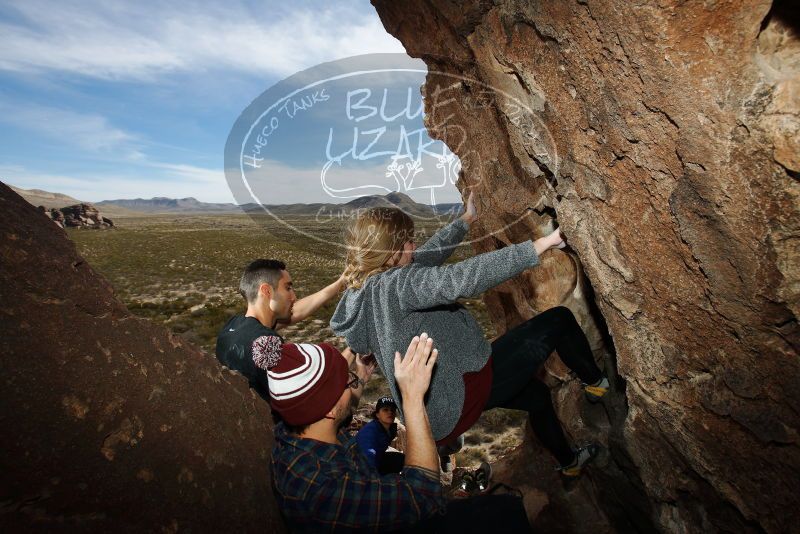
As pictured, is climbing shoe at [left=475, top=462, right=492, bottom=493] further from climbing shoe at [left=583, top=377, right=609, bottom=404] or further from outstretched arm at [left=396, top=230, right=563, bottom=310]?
outstretched arm at [left=396, top=230, right=563, bottom=310]

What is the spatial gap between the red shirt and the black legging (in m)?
0.22

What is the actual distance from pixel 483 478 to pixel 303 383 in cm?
452

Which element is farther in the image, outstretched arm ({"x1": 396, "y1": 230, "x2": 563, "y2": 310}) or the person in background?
the person in background

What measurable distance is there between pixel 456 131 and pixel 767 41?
3843 millimetres

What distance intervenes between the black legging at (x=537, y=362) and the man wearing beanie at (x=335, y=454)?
43.6 inches

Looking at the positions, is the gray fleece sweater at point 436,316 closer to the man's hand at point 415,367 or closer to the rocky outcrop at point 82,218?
the man's hand at point 415,367

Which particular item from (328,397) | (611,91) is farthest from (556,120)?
(328,397)

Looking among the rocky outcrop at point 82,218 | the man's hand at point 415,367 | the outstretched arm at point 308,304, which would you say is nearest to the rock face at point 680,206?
the man's hand at point 415,367

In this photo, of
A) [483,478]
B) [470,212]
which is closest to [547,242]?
[470,212]

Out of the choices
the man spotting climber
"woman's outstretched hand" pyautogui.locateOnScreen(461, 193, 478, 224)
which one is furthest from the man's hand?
"woman's outstretched hand" pyautogui.locateOnScreen(461, 193, 478, 224)

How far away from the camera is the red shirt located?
289cm

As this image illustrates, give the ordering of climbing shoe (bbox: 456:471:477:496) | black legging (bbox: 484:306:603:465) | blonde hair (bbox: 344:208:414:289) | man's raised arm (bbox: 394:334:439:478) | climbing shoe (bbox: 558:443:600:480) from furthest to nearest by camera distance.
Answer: climbing shoe (bbox: 456:471:477:496)
climbing shoe (bbox: 558:443:600:480)
black legging (bbox: 484:306:603:465)
blonde hair (bbox: 344:208:414:289)
man's raised arm (bbox: 394:334:439:478)

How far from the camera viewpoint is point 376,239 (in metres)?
2.71

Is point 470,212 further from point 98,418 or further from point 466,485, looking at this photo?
point 98,418
